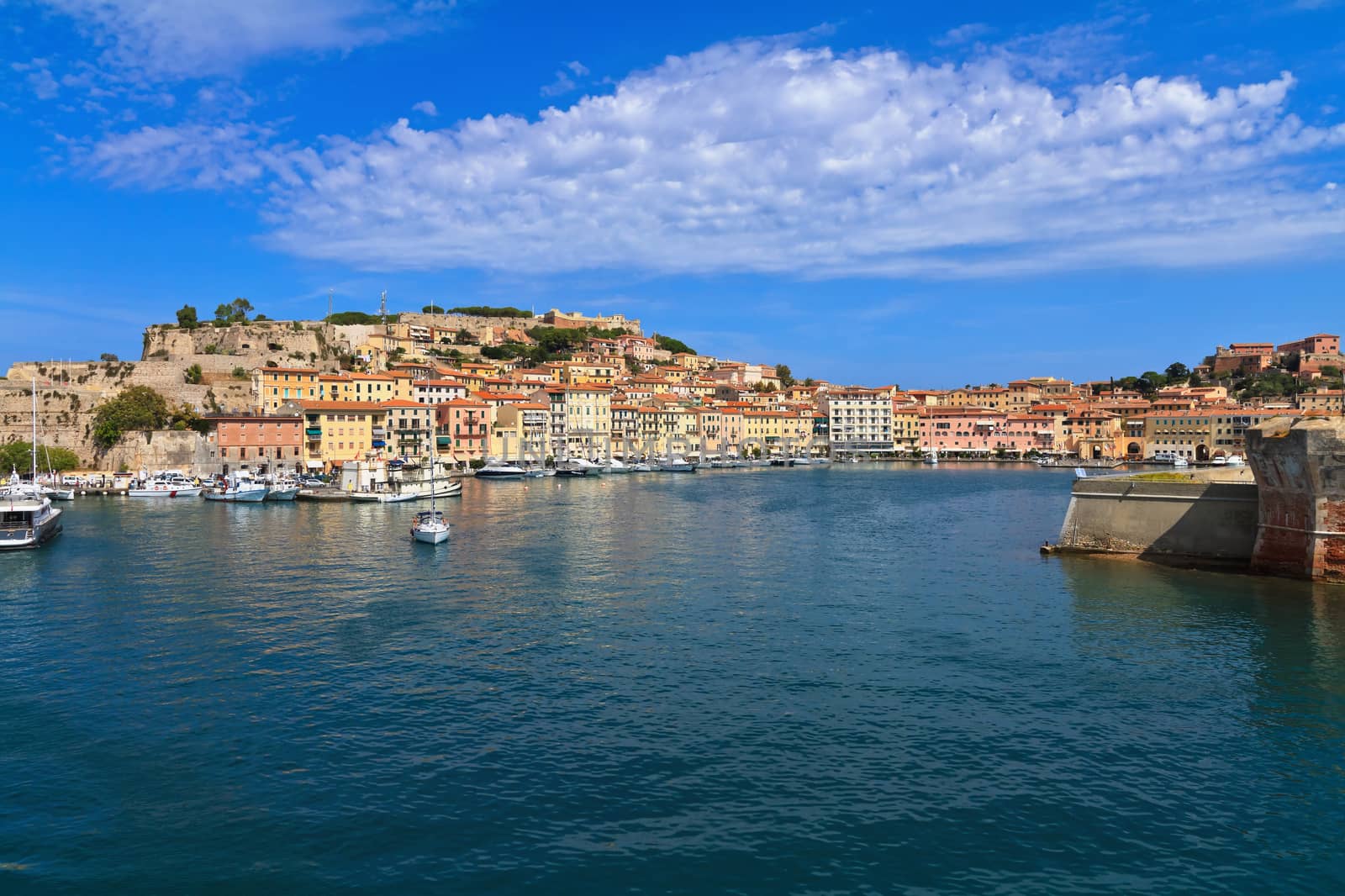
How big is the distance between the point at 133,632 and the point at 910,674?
47.1ft

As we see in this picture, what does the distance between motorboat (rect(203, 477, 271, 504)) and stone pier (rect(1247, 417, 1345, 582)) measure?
43520 mm

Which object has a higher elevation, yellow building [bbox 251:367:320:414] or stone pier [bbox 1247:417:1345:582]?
yellow building [bbox 251:367:320:414]

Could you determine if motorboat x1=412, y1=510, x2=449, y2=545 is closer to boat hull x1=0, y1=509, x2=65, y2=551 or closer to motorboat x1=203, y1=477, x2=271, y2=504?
boat hull x1=0, y1=509, x2=65, y2=551

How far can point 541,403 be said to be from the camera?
81250 millimetres

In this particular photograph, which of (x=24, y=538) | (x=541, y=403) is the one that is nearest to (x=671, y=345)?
(x=541, y=403)

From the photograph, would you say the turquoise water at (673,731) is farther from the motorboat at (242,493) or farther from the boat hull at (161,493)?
the boat hull at (161,493)

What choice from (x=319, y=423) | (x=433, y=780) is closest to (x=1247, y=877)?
(x=433, y=780)

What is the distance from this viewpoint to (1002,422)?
103m

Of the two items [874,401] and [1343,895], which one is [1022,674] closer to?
[1343,895]

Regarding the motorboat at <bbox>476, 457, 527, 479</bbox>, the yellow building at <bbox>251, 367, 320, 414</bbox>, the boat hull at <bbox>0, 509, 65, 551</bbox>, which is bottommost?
the boat hull at <bbox>0, 509, 65, 551</bbox>

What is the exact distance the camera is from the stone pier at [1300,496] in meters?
19.4

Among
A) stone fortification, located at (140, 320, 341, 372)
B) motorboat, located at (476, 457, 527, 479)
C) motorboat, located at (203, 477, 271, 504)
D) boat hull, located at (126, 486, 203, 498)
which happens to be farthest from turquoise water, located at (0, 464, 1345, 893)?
stone fortification, located at (140, 320, 341, 372)

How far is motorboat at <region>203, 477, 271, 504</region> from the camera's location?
46.3m

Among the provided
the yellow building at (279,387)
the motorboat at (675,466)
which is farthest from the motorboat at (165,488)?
the motorboat at (675,466)
